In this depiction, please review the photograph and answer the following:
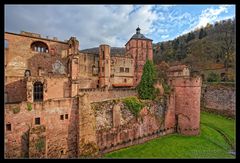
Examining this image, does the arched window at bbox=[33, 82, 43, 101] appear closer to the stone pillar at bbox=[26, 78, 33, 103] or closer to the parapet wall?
the stone pillar at bbox=[26, 78, 33, 103]

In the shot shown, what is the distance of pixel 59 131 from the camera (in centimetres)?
1518

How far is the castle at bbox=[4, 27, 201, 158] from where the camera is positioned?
13.6 m

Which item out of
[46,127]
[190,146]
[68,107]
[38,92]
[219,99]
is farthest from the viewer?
[219,99]

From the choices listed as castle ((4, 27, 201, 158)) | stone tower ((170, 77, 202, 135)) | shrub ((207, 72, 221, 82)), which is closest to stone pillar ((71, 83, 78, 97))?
castle ((4, 27, 201, 158))

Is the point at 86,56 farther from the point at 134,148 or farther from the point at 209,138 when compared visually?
the point at 209,138

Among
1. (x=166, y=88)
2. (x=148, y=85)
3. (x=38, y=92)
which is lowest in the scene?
(x=38, y=92)

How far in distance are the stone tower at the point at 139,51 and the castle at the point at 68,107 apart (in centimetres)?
759

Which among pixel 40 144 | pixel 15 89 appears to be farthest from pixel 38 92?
pixel 40 144

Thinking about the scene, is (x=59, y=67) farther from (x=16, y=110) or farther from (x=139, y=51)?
(x=139, y=51)

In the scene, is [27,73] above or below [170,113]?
above

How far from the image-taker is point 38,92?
15250 mm

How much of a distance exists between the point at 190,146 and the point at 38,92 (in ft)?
54.5
